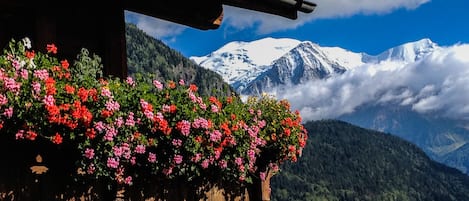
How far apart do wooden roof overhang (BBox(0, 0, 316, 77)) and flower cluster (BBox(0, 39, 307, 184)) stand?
127 cm

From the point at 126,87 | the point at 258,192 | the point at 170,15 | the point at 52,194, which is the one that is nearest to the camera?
the point at 52,194

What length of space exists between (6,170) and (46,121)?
1.53 ft

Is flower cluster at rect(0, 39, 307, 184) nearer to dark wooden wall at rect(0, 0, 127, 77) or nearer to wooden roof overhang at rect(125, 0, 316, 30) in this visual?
dark wooden wall at rect(0, 0, 127, 77)

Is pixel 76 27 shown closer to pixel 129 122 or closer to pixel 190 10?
pixel 190 10

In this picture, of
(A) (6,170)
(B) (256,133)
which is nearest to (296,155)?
(B) (256,133)

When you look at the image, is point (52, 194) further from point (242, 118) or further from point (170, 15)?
point (170, 15)

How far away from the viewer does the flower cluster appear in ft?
15.7

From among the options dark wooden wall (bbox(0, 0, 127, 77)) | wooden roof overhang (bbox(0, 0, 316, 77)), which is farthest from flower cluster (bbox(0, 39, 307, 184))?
dark wooden wall (bbox(0, 0, 127, 77))

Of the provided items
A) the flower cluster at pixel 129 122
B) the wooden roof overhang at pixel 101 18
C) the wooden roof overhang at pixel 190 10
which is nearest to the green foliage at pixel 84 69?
the flower cluster at pixel 129 122

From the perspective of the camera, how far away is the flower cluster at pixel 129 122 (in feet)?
15.7

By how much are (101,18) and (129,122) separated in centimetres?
319

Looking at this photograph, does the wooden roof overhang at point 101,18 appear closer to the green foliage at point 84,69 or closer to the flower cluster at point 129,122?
the green foliage at point 84,69

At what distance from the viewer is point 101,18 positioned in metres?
8.22

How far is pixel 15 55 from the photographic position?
521cm
